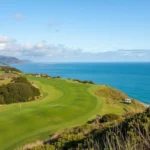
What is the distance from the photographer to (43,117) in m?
27.1

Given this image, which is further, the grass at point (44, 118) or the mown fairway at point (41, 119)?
the grass at point (44, 118)

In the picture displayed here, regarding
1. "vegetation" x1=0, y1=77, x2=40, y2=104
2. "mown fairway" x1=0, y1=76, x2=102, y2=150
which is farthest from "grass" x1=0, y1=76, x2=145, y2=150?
"vegetation" x1=0, y1=77, x2=40, y2=104

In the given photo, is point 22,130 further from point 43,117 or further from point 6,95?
point 6,95

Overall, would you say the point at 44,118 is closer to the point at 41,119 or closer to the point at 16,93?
the point at 41,119

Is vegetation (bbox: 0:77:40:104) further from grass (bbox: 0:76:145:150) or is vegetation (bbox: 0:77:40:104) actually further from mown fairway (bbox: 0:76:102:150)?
mown fairway (bbox: 0:76:102:150)

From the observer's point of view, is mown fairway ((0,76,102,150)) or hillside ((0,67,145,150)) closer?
mown fairway ((0,76,102,150))

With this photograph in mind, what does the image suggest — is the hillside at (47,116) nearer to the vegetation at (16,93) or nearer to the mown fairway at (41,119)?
the mown fairway at (41,119)

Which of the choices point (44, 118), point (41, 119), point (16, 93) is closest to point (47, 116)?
point (44, 118)

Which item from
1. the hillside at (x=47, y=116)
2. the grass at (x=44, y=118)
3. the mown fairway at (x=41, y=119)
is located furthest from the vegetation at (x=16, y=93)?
the mown fairway at (x=41, y=119)

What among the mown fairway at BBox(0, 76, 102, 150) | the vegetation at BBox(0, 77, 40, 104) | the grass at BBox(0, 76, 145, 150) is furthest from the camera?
the vegetation at BBox(0, 77, 40, 104)

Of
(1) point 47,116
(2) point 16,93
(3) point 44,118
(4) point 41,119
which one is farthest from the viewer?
(2) point 16,93

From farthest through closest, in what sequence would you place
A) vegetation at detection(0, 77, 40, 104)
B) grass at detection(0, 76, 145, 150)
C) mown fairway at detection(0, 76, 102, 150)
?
vegetation at detection(0, 77, 40, 104) → grass at detection(0, 76, 145, 150) → mown fairway at detection(0, 76, 102, 150)

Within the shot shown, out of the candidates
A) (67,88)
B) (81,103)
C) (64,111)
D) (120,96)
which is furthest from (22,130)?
(120,96)

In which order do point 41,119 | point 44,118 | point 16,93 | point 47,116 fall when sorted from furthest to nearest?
point 16,93 → point 47,116 → point 44,118 → point 41,119
